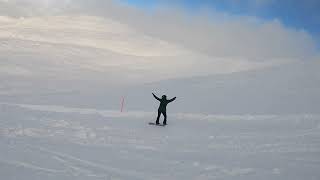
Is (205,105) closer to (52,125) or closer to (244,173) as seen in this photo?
(52,125)

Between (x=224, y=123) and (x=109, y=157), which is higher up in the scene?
(x=224, y=123)

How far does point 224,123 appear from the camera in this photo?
796 inches

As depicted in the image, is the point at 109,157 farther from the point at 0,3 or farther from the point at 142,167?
the point at 0,3

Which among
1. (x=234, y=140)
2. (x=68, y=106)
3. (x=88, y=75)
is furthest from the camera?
(x=88, y=75)

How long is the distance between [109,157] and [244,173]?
4.11m

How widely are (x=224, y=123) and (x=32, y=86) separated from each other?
17929 millimetres

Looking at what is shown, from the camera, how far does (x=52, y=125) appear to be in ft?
58.0

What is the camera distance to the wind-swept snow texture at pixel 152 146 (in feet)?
37.6

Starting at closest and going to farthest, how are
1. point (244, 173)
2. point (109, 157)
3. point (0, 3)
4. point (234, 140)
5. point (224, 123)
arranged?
point (244, 173) → point (109, 157) → point (234, 140) → point (224, 123) → point (0, 3)

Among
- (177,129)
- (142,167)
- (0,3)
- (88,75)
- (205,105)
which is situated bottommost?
(142,167)

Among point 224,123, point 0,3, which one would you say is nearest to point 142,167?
point 224,123

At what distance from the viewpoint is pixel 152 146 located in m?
14.8

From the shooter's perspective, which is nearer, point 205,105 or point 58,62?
point 205,105

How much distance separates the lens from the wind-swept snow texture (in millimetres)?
11461
